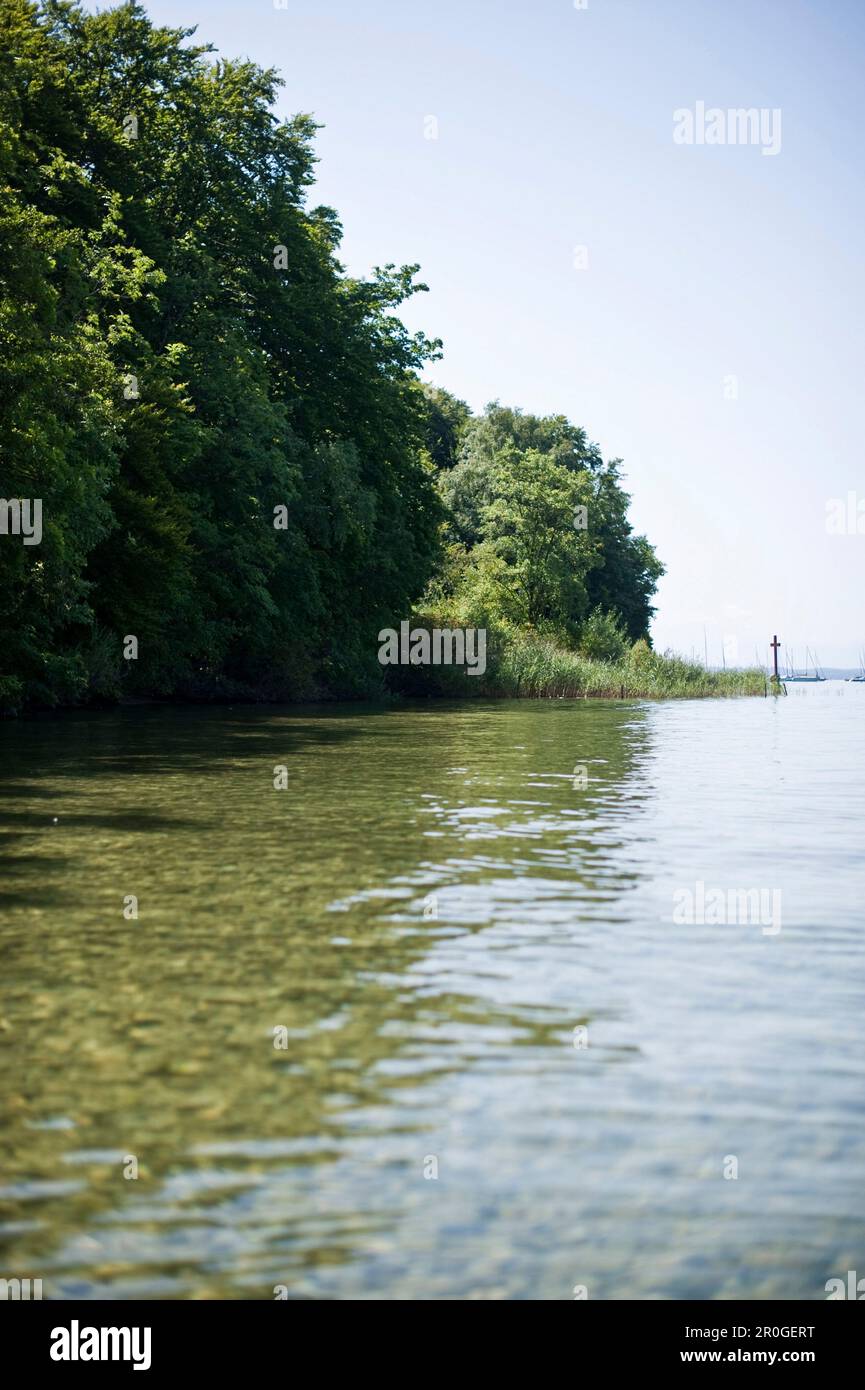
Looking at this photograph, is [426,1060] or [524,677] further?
[524,677]

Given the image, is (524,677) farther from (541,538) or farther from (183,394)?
(541,538)

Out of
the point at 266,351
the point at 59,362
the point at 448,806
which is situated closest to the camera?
the point at 448,806

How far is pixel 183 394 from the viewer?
136 ft

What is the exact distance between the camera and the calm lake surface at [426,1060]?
166 inches

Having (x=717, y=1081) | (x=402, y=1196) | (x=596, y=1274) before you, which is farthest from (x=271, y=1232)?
(x=717, y=1081)

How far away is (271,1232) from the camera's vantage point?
429 cm

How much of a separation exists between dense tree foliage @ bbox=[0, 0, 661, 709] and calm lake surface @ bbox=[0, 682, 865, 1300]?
18.1m

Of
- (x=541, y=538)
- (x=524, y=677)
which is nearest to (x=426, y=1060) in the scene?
(x=524, y=677)

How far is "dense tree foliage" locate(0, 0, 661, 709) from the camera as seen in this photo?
101 ft

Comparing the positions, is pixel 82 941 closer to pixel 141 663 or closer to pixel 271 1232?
pixel 271 1232

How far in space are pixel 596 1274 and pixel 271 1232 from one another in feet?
3.15

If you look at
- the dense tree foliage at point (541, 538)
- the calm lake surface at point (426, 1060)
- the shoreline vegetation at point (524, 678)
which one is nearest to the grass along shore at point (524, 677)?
the shoreline vegetation at point (524, 678)

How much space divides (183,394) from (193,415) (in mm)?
848
